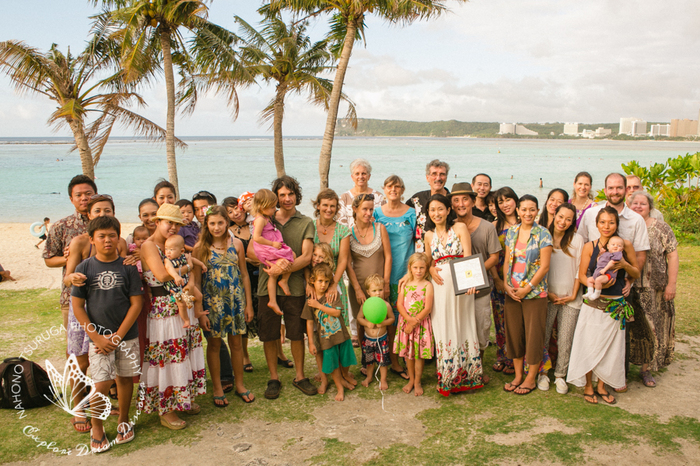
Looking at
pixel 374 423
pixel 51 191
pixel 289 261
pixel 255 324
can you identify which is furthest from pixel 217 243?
pixel 51 191

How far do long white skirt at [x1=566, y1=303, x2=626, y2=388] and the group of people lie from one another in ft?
0.04

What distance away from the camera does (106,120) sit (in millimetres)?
14094

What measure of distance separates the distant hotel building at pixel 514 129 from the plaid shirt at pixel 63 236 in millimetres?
183470

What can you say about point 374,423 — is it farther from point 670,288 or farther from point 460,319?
point 670,288

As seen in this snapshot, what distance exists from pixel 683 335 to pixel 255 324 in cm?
545

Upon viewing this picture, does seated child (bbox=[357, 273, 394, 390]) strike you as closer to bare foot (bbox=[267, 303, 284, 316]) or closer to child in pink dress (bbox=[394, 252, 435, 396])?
child in pink dress (bbox=[394, 252, 435, 396])

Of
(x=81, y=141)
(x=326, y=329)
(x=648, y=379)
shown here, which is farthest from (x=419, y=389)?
(x=81, y=141)

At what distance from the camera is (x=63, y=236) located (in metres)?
4.17

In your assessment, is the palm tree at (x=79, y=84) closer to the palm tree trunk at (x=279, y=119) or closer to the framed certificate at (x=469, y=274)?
the palm tree trunk at (x=279, y=119)

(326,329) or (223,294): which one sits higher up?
(223,294)

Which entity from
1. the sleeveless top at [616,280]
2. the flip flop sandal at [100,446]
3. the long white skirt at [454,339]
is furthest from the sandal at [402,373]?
the flip flop sandal at [100,446]

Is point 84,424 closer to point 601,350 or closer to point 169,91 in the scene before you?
point 601,350

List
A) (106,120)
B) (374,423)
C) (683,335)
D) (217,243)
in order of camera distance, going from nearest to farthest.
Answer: (374,423)
(217,243)
(683,335)
(106,120)

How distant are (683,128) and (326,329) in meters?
156
